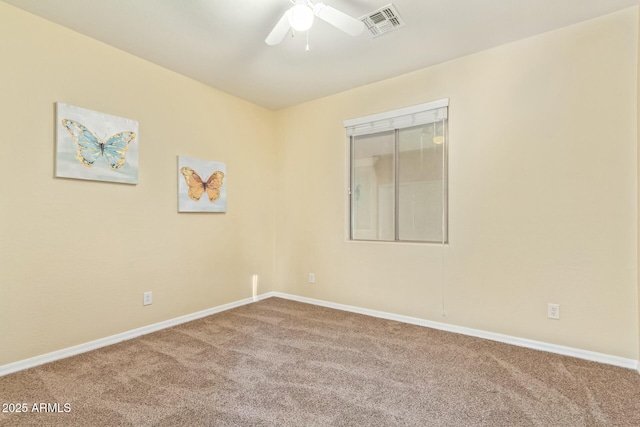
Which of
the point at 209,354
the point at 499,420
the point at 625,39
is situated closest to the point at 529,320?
the point at 499,420

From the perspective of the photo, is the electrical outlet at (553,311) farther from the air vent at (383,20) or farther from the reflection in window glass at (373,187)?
the air vent at (383,20)

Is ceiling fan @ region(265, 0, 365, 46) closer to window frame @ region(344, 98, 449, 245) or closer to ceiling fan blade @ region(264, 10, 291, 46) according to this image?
ceiling fan blade @ region(264, 10, 291, 46)

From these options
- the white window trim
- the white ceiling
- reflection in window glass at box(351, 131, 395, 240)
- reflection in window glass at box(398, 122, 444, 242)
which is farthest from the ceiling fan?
reflection in window glass at box(351, 131, 395, 240)

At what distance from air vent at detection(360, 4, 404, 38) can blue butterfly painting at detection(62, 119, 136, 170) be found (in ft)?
7.35

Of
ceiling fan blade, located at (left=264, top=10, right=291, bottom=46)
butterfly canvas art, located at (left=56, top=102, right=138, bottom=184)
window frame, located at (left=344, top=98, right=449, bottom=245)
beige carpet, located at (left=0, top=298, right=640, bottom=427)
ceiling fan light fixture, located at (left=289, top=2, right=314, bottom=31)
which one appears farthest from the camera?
window frame, located at (left=344, top=98, right=449, bottom=245)

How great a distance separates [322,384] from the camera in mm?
1984

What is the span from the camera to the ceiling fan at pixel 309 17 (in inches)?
71.0

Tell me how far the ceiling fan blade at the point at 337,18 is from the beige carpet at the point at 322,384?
2297mm

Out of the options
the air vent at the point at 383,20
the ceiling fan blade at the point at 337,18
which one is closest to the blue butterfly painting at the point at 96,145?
the ceiling fan blade at the point at 337,18

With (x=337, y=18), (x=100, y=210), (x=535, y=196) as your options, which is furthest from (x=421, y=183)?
(x=100, y=210)

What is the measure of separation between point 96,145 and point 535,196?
3.65m

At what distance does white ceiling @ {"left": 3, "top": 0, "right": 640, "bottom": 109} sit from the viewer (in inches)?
85.2

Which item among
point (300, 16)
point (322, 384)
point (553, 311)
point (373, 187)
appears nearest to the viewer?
point (300, 16)

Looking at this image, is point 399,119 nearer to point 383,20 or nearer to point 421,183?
point 421,183
